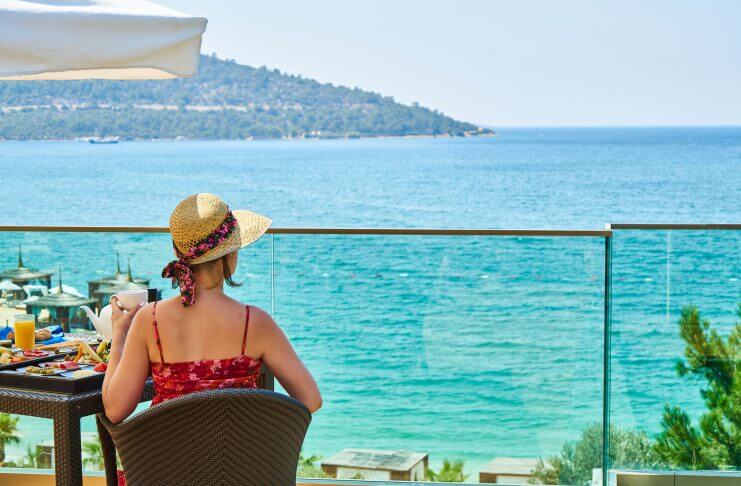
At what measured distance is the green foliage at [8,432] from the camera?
13.6ft

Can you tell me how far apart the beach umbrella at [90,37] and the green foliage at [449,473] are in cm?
197

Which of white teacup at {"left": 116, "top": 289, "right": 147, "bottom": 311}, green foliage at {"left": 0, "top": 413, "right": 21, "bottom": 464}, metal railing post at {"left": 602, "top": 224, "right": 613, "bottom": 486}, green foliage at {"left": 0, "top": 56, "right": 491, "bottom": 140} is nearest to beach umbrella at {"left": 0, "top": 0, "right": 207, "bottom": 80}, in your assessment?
white teacup at {"left": 116, "top": 289, "right": 147, "bottom": 311}

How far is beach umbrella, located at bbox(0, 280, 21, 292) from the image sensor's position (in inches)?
163

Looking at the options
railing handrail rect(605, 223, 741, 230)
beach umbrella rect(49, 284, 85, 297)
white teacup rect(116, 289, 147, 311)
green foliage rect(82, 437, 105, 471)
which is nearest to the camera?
white teacup rect(116, 289, 147, 311)

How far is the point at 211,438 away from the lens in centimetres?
222

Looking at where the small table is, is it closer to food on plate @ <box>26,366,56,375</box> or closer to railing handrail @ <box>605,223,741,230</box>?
food on plate @ <box>26,366,56,375</box>

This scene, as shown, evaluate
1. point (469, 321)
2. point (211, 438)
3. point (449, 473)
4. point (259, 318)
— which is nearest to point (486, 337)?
point (469, 321)

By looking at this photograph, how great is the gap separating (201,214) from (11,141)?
152 feet

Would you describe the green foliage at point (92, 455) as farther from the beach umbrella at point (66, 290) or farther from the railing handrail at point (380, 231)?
the railing handrail at point (380, 231)

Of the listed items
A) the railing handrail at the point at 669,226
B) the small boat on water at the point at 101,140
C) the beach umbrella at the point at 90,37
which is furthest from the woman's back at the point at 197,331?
the small boat on water at the point at 101,140

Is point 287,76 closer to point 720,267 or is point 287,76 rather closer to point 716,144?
point 716,144

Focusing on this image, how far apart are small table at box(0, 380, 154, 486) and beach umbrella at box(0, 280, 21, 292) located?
1581 millimetres

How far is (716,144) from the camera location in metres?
45.3

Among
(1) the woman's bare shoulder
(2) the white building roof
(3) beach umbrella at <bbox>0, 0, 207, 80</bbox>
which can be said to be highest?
(3) beach umbrella at <bbox>0, 0, 207, 80</bbox>
